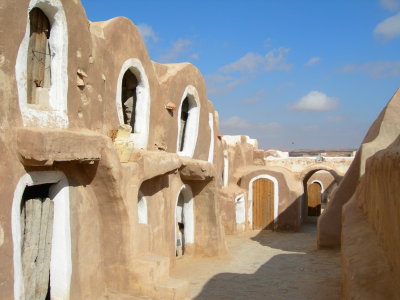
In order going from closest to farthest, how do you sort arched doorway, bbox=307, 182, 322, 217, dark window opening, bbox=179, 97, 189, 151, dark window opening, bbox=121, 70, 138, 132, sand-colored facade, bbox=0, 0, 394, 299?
sand-colored facade, bbox=0, 0, 394, 299
dark window opening, bbox=121, 70, 138, 132
dark window opening, bbox=179, 97, 189, 151
arched doorway, bbox=307, 182, 322, 217

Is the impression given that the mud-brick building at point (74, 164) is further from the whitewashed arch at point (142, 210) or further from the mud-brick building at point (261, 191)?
the mud-brick building at point (261, 191)

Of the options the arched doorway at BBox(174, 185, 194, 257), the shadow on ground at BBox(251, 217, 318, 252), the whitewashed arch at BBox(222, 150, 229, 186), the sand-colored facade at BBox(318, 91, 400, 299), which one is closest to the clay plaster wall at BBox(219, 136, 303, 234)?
the whitewashed arch at BBox(222, 150, 229, 186)

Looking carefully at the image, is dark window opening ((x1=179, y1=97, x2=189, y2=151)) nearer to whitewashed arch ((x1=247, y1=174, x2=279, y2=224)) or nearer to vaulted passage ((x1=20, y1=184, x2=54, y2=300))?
vaulted passage ((x1=20, y1=184, x2=54, y2=300))

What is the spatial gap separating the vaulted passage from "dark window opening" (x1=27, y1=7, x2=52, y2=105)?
131cm

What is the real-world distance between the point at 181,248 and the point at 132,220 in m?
5.20

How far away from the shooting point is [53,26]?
20.3ft

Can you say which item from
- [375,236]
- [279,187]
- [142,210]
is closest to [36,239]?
[142,210]

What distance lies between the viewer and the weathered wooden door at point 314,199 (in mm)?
25188

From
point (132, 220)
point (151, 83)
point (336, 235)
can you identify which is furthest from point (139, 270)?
point (336, 235)

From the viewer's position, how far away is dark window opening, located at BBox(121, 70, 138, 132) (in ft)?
31.6

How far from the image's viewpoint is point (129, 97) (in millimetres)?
9758

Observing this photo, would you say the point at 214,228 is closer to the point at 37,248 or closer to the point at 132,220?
the point at 132,220

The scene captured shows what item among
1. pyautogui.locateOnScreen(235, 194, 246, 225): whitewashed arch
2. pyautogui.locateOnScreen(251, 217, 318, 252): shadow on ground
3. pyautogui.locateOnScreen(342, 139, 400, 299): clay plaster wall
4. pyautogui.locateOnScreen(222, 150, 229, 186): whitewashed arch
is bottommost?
pyautogui.locateOnScreen(251, 217, 318, 252): shadow on ground

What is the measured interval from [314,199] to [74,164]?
69.7 ft
